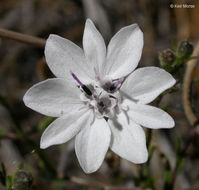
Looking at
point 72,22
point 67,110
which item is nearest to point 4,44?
point 72,22

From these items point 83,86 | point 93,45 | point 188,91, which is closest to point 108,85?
point 83,86

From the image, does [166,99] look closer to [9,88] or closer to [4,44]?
[9,88]

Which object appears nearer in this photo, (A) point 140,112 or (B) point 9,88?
(A) point 140,112

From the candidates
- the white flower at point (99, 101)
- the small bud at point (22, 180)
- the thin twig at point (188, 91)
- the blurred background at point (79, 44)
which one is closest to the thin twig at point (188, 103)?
the thin twig at point (188, 91)

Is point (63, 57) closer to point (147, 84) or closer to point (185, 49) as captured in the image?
point (147, 84)

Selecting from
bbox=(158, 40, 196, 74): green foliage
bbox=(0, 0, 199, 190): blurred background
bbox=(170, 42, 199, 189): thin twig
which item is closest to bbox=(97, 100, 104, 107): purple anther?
bbox=(158, 40, 196, 74): green foliage

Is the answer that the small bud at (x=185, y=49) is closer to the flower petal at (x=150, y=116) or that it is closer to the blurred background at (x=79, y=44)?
the flower petal at (x=150, y=116)
